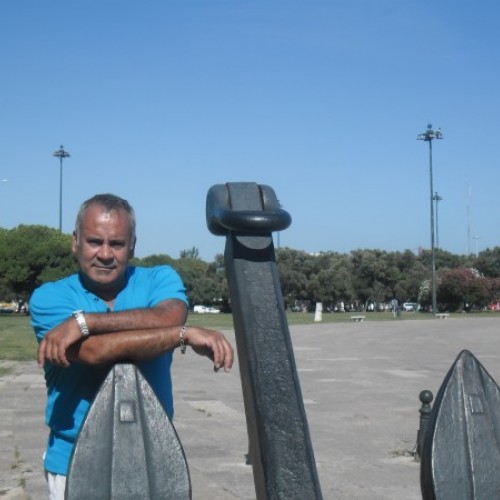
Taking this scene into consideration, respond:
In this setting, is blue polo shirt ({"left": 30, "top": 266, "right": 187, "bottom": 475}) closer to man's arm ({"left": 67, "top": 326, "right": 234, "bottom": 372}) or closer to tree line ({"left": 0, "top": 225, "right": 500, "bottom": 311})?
man's arm ({"left": 67, "top": 326, "right": 234, "bottom": 372})

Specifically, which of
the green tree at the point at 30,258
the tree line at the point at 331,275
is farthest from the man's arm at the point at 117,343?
the green tree at the point at 30,258

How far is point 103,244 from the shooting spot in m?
2.64

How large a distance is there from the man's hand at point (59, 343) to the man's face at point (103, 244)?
373 millimetres

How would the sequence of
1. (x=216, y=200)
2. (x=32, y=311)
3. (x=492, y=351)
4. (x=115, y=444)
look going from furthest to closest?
1. (x=492, y=351)
2. (x=32, y=311)
3. (x=216, y=200)
4. (x=115, y=444)

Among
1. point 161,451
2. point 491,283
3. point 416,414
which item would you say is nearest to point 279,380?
point 161,451

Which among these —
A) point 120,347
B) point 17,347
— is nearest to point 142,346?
point 120,347

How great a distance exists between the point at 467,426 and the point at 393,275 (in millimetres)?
73325

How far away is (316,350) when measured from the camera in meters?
22.0

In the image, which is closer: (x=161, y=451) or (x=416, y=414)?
(x=161, y=451)

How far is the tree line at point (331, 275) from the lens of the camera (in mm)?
62125

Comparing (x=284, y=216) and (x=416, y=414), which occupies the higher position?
(x=284, y=216)

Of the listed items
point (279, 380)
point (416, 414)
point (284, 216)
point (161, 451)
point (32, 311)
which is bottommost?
point (416, 414)

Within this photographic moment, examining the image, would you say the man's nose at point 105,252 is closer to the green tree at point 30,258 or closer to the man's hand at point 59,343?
the man's hand at point 59,343

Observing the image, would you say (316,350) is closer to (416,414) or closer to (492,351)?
(492,351)
